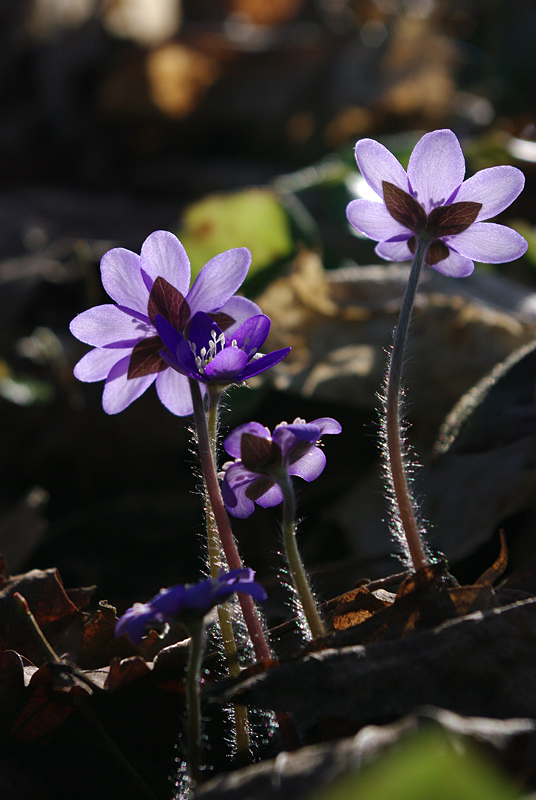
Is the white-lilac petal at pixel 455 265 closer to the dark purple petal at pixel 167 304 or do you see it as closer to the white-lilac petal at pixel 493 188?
the white-lilac petal at pixel 493 188

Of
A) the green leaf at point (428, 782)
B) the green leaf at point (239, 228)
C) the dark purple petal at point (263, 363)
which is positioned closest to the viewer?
the green leaf at point (428, 782)

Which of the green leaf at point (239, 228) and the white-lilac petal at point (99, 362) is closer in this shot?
the white-lilac petal at point (99, 362)

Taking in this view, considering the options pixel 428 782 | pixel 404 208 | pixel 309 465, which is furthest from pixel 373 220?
pixel 428 782

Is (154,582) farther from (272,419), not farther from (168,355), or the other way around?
(168,355)

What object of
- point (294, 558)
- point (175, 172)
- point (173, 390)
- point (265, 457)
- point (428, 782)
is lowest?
point (428, 782)

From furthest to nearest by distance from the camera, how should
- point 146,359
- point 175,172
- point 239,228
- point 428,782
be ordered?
point 175,172
point 239,228
point 146,359
point 428,782

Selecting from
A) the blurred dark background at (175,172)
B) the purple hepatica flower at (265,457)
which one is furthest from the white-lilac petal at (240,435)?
the blurred dark background at (175,172)

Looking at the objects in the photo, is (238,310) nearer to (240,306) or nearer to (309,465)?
(240,306)

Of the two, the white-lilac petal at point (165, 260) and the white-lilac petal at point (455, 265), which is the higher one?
the white-lilac petal at point (165, 260)
